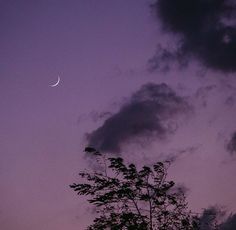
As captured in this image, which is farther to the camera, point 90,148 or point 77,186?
point 90,148

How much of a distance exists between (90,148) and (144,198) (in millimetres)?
5886

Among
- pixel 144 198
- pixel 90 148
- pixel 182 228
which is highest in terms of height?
pixel 90 148

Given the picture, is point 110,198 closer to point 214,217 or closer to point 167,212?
point 167,212

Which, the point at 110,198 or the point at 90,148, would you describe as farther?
the point at 90,148

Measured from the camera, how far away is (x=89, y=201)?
3275cm

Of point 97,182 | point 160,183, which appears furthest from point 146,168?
point 97,182

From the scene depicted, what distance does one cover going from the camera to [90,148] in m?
35.5

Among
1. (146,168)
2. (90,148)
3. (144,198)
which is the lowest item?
(144,198)

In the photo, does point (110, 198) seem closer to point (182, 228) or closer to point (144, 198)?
point (144, 198)

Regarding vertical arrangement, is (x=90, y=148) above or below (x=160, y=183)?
above

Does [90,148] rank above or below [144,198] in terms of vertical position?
above

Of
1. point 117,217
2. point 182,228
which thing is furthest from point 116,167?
point 182,228

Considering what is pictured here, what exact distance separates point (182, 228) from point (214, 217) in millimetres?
2679

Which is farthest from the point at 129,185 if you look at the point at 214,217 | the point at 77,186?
the point at 214,217
